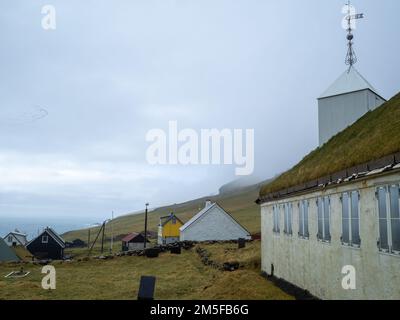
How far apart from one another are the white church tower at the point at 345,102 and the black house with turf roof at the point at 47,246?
5582 cm

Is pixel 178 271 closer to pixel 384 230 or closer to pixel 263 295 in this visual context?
pixel 263 295

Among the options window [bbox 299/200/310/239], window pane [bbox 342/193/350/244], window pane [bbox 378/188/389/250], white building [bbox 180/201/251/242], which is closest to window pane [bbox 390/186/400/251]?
window pane [bbox 378/188/389/250]

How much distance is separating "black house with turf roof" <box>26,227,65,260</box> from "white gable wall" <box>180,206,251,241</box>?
2528 centimetres

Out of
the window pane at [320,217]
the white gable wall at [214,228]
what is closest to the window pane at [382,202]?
the window pane at [320,217]

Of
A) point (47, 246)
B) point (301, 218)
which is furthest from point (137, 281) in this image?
point (47, 246)

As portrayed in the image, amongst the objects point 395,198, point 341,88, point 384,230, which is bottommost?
point 384,230

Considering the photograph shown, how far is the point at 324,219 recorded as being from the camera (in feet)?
51.5

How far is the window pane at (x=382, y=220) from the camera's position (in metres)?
11.3

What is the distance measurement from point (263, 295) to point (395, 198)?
A: 30.3ft

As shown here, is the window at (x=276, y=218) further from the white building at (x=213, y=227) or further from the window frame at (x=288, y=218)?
the white building at (x=213, y=227)

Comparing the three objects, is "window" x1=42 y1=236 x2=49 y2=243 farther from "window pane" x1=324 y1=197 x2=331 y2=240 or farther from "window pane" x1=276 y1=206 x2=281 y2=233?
"window pane" x1=324 y1=197 x2=331 y2=240
